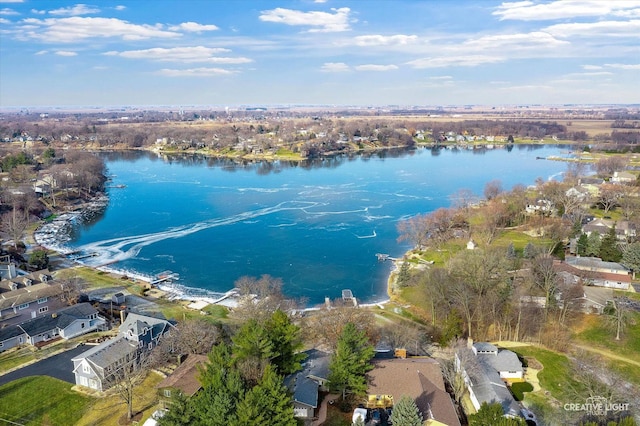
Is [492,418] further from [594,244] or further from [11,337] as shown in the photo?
[594,244]

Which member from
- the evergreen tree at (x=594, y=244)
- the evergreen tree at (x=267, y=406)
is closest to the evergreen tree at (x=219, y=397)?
the evergreen tree at (x=267, y=406)

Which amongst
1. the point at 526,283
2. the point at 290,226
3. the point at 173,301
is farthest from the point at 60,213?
the point at 526,283

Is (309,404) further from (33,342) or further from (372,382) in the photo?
(33,342)

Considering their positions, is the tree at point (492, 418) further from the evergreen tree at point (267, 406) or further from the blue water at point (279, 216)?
the blue water at point (279, 216)

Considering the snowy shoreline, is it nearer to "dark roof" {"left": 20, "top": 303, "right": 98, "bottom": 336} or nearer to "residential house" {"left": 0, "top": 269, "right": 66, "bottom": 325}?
"dark roof" {"left": 20, "top": 303, "right": 98, "bottom": 336}

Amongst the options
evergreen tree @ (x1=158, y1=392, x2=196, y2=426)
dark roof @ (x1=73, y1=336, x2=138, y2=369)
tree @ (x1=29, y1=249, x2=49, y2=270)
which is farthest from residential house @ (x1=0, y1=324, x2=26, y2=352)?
evergreen tree @ (x1=158, y1=392, x2=196, y2=426)

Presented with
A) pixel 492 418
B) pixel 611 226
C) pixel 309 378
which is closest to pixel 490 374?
pixel 492 418
